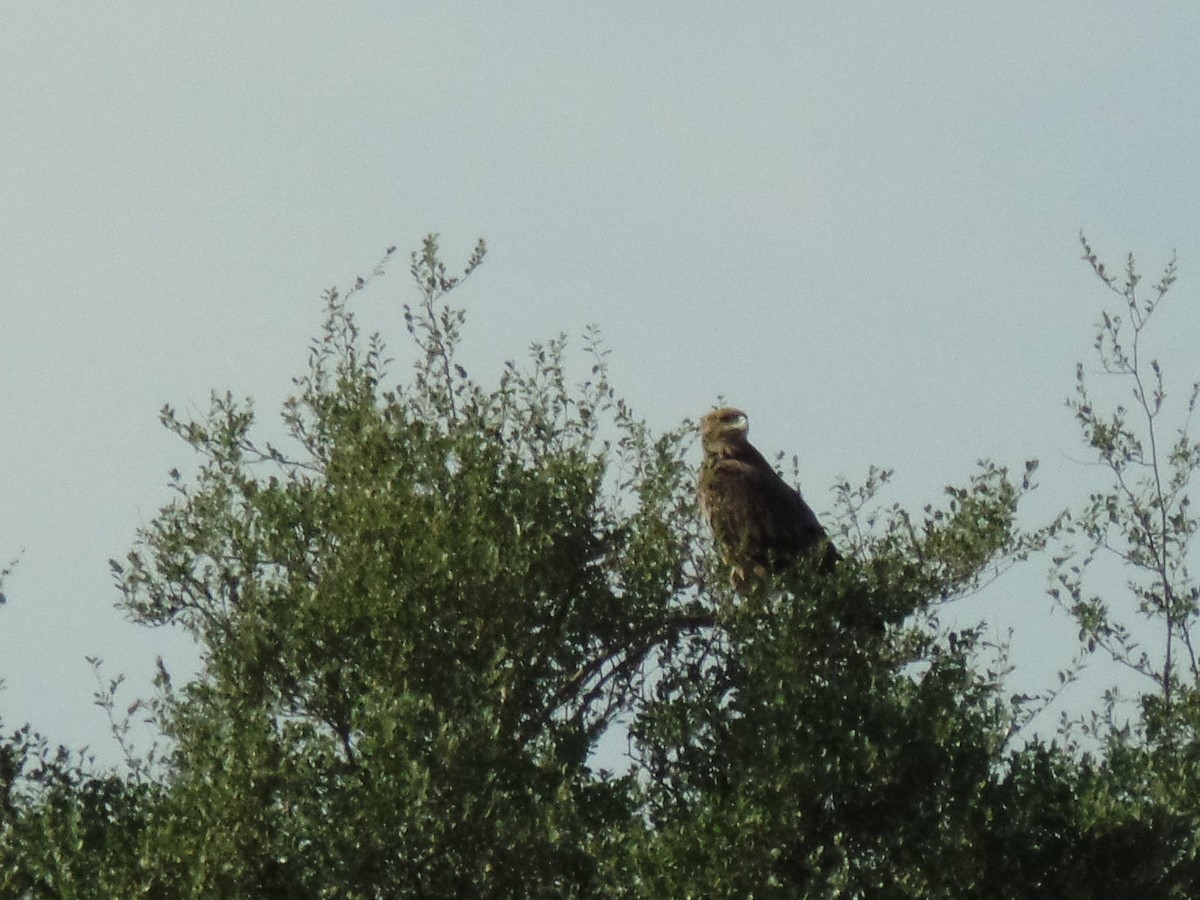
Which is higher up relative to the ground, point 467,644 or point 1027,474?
point 1027,474

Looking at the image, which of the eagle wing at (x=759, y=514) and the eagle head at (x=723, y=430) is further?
the eagle head at (x=723, y=430)

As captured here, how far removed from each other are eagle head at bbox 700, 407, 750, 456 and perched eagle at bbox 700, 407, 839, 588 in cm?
13

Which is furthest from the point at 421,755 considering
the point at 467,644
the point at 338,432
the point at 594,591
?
the point at 338,432

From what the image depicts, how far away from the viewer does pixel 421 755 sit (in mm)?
7895

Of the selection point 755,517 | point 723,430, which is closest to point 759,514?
point 755,517

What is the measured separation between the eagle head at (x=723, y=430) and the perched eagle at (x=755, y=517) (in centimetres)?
13

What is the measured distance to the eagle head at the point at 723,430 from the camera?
37.9ft

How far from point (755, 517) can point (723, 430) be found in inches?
58.4

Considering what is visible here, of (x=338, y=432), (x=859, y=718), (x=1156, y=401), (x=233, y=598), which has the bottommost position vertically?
(x=859, y=718)

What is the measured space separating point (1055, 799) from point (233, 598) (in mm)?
4248

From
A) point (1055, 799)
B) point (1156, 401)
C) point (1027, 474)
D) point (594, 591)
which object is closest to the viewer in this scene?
point (1055, 799)

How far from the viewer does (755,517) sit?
10.3 metres

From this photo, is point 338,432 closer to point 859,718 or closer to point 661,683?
point 661,683

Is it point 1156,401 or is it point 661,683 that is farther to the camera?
point 1156,401
